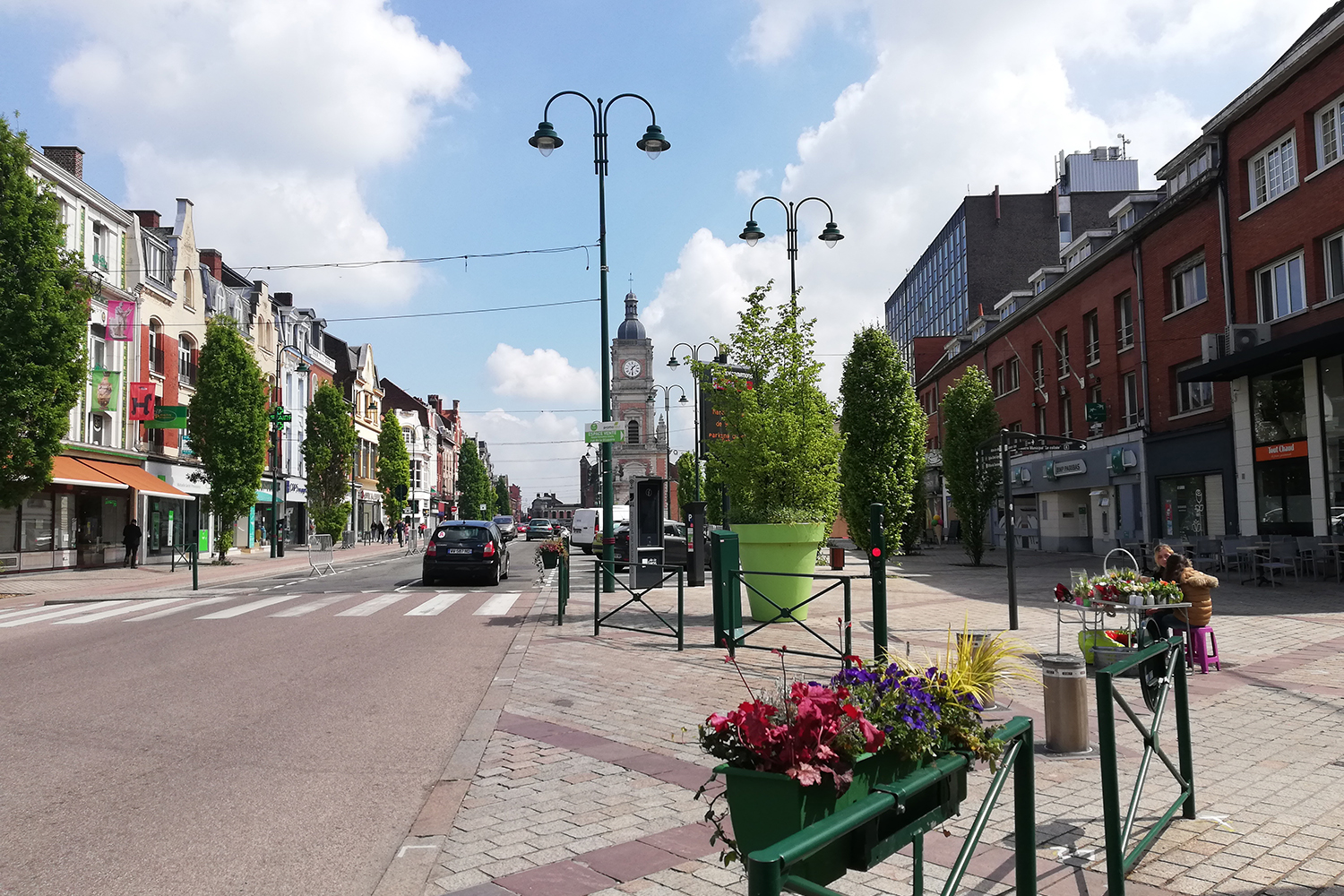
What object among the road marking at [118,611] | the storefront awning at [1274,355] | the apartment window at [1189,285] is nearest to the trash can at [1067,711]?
the road marking at [118,611]

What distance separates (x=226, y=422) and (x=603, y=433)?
60.3 feet

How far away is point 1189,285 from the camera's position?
25.5m

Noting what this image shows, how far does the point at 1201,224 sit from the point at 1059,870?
24.5m

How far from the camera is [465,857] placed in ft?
14.0

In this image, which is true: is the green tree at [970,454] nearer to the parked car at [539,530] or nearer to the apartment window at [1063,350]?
the apartment window at [1063,350]

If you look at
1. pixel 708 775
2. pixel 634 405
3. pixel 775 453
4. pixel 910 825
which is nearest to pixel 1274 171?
pixel 775 453

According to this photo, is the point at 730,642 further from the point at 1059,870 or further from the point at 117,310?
the point at 117,310

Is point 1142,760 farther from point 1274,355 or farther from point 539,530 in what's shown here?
point 539,530

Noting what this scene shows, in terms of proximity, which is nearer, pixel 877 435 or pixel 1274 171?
pixel 1274 171

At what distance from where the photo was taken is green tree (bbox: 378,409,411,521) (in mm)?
63003

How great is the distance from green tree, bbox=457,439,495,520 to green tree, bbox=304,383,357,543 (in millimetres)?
56521

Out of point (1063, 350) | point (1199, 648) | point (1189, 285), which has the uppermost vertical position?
point (1189, 285)

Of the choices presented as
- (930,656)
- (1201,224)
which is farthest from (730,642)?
(1201,224)

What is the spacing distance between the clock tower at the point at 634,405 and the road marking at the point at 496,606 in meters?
90.0
